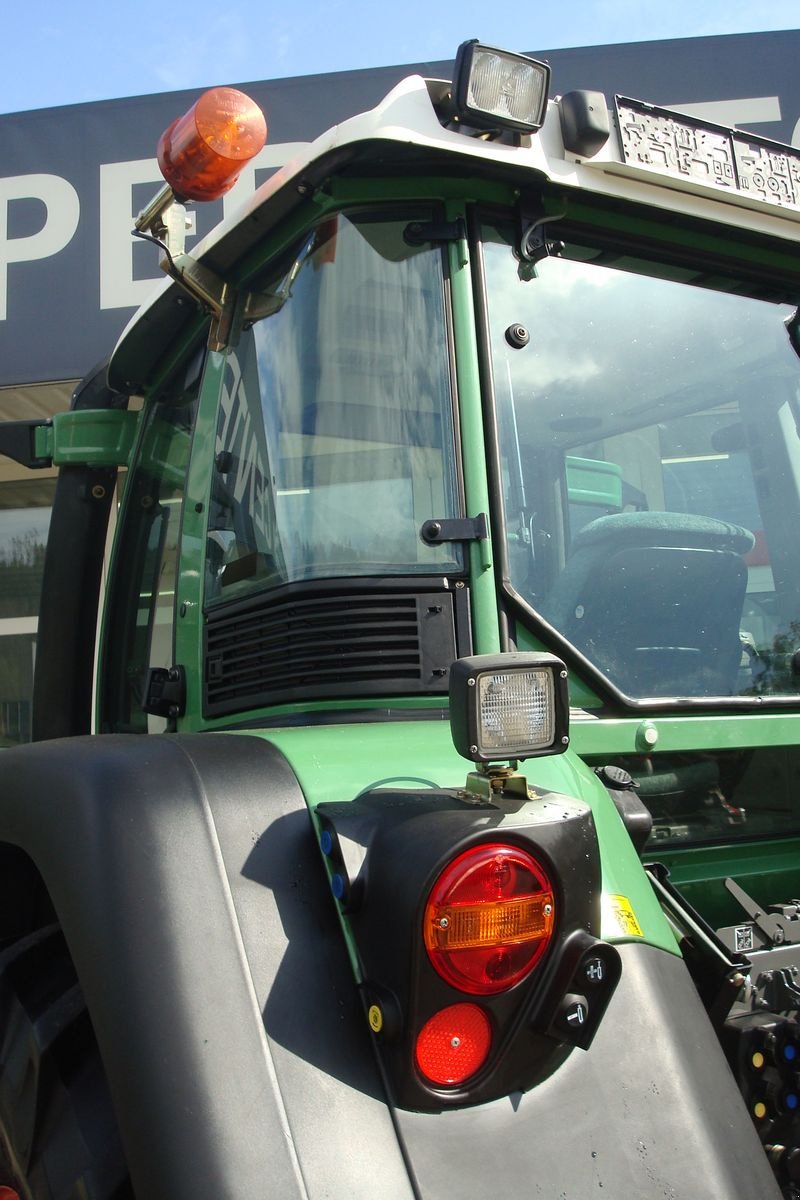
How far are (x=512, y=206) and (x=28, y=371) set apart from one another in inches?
216

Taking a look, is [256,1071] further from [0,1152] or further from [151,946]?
[0,1152]

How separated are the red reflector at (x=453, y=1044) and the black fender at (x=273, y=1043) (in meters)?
0.05

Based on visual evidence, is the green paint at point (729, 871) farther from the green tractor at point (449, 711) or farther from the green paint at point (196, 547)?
the green paint at point (196, 547)

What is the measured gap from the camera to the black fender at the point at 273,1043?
1.16 metres

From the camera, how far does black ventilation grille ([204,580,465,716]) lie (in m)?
1.84

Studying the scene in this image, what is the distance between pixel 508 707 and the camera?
52.9 inches

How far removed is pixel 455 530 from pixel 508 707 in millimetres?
598

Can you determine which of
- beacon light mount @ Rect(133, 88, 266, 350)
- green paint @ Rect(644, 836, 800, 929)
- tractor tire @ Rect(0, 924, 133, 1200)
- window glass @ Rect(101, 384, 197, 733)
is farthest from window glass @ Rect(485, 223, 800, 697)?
window glass @ Rect(101, 384, 197, 733)

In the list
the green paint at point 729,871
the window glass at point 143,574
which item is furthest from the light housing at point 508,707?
the window glass at point 143,574

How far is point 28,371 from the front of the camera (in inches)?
267

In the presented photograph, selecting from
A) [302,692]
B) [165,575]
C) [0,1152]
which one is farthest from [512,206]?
[0,1152]

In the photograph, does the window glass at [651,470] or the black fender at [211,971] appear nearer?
the black fender at [211,971]

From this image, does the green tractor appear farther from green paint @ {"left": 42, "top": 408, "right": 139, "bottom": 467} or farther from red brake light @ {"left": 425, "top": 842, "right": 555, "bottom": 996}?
green paint @ {"left": 42, "top": 408, "right": 139, "bottom": 467}

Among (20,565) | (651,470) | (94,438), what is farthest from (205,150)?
(20,565)
